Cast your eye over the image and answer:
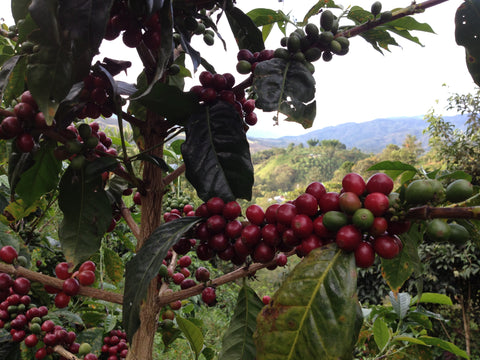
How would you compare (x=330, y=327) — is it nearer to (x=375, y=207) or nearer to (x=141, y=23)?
(x=375, y=207)

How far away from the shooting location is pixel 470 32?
0.59 meters

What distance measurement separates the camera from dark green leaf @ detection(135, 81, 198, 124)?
60cm

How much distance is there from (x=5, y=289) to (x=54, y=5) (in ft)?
2.69

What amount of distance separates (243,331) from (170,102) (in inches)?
18.5

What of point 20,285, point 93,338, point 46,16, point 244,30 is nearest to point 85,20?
point 46,16

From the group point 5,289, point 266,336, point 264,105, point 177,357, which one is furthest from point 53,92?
point 177,357

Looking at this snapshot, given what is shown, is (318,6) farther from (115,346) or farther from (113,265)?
(115,346)

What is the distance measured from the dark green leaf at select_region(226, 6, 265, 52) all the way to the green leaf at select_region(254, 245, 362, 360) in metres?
0.53

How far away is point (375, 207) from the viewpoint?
1.42 ft

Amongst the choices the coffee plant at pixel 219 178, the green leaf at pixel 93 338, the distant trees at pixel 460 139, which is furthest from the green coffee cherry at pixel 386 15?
the distant trees at pixel 460 139

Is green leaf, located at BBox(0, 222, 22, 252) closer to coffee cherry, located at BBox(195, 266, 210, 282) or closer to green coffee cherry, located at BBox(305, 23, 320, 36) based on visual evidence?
coffee cherry, located at BBox(195, 266, 210, 282)

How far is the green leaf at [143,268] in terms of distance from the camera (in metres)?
0.51

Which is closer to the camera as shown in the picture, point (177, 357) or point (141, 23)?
point (141, 23)

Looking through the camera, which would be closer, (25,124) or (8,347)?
(25,124)
